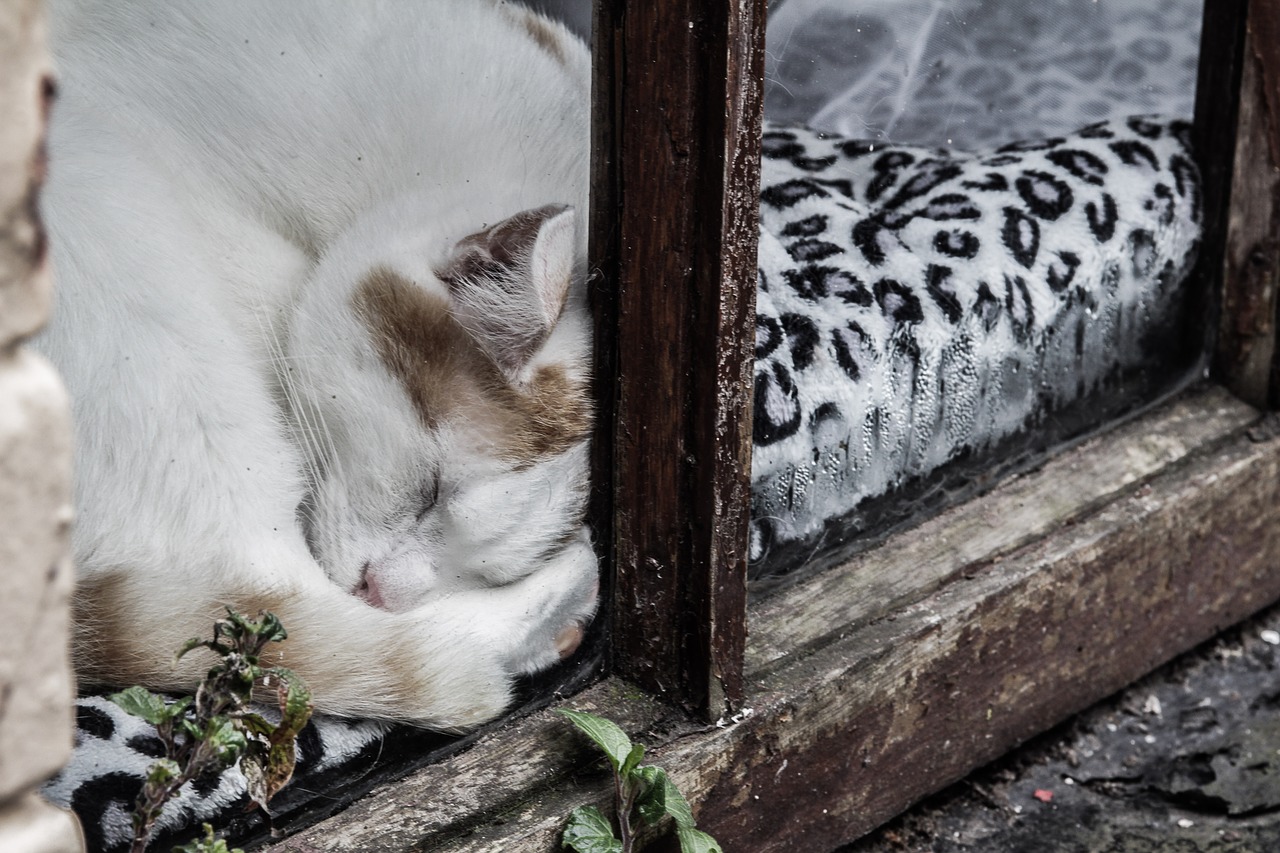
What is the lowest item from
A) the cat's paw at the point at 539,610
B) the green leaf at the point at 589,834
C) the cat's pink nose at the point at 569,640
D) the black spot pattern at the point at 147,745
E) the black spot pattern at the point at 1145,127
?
the green leaf at the point at 589,834

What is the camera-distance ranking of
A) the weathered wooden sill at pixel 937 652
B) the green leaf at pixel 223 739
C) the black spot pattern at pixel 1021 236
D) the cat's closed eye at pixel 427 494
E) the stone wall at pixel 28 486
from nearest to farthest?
the stone wall at pixel 28 486 → the green leaf at pixel 223 739 → the weathered wooden sill at pixel 937 652 → the cat's closed eye at pixel 427 494 → the black spot pattern at pixel 1021 236

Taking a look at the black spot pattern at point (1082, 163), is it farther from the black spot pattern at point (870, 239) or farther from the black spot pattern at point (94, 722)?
the black spot pattern at point (94, 722)

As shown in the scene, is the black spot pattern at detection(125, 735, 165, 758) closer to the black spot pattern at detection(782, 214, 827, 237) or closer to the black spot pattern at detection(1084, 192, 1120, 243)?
the black spot pattern at detection(782, 214, 827, 237)

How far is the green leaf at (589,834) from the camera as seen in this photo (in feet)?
3.41

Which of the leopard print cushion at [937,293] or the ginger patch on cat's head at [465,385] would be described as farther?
the leopard print cushion at [937,293]

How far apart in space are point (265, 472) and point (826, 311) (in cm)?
62

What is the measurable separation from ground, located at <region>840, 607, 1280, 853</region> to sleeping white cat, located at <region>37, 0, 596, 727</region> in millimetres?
536

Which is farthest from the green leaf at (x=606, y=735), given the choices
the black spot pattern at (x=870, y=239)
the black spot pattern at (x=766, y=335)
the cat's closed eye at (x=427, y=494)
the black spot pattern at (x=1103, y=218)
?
the black spot pattern at (x=1103, y=218)

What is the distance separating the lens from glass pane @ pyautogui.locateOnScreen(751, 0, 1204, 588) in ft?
4.54

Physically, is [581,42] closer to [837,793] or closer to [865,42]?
[865,42]

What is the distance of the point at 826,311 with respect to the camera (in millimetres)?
1426

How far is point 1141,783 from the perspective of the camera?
1.50m

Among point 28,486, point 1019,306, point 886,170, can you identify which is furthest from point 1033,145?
point 28,486

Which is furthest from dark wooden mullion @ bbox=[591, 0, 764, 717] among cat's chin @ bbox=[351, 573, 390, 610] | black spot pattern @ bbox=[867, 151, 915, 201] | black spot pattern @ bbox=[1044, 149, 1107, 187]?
black spot pattern @ bbox=[1044, 149, 1107, 187]
